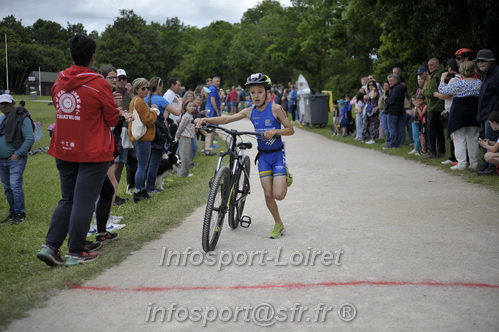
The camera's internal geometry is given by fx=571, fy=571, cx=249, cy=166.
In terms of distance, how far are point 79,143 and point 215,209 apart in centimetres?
166

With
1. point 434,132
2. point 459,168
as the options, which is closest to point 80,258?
point 459,168

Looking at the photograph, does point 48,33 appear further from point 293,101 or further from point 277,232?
point 277,232

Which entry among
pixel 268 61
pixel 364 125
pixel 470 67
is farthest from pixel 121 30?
pixel 470 67

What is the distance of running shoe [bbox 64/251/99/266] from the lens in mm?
6089

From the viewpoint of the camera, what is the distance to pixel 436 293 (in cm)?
488

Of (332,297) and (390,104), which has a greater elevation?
(390,104)

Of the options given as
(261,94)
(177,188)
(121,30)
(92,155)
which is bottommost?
(177,188)

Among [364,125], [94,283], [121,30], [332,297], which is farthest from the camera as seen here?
[121,30]

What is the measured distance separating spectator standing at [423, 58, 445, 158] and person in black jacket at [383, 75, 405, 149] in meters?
2.31

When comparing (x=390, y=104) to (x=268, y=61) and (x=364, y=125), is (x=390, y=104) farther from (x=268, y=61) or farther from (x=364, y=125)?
(x=268, y=61)

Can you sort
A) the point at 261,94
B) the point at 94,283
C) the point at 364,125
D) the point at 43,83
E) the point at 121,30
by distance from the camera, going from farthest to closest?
the point at 43,83
the point at 121,30
the point at 364,125
the point at 261,94
the point at 94,283

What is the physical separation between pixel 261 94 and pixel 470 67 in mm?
6349

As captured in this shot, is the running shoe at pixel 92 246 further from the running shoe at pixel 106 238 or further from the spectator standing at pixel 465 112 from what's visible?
the spectator standing at pixel 465 112

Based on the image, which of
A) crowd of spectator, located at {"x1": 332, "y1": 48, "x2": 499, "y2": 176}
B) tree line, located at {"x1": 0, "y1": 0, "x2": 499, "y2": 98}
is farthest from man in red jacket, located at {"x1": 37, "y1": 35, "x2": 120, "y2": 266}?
tree line, located at {"x1": 0, "y1": 0, "x2": 499, "y2": 98}
